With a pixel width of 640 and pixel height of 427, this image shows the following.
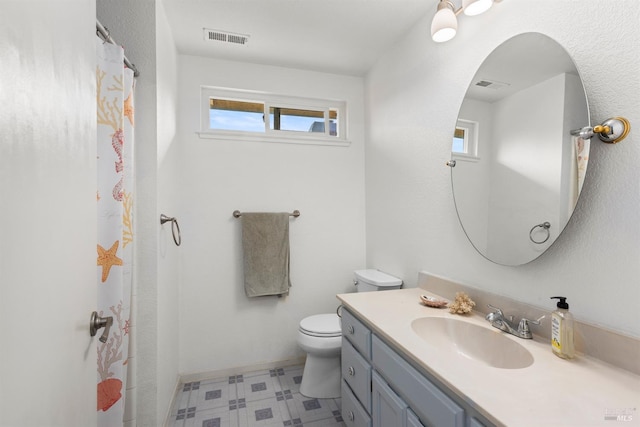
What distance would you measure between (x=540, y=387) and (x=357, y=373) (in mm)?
830

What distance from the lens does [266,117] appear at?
2449 millimetres

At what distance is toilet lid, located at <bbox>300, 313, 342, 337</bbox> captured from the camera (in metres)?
1.98

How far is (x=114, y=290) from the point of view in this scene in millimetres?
1312

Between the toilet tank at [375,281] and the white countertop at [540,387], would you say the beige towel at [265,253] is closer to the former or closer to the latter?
the toilet tank at [375,281]

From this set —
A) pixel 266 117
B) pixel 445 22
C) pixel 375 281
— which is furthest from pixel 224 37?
pixel 375 281

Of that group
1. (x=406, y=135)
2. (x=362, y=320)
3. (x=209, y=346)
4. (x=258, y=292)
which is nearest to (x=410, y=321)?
(x=362, y=320)

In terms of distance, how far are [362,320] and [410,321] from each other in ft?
0.73

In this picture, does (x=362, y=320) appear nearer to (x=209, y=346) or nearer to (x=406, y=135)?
(x=406, y=135)

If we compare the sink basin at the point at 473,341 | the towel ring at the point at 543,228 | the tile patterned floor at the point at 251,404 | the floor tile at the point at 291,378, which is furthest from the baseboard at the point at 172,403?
the towel ring at the point at 543,228

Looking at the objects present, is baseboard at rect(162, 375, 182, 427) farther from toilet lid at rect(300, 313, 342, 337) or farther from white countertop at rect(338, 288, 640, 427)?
white countertop at rect(338, 288, 640, 427)

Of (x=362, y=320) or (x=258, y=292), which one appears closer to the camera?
(x=362, y=320)

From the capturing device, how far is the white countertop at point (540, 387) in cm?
67

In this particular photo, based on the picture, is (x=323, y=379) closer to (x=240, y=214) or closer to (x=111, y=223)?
(x=240, y=214)

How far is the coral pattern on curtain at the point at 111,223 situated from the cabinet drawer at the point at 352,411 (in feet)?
3.47
